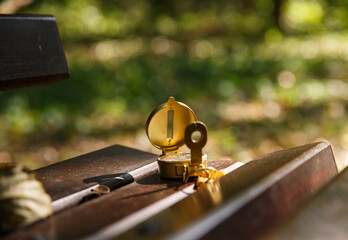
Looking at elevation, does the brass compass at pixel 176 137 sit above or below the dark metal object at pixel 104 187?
above

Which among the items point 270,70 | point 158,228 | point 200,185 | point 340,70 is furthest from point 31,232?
point 340,70

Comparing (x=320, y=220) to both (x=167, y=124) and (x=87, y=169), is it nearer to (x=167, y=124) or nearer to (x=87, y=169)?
(x=167, y=124)

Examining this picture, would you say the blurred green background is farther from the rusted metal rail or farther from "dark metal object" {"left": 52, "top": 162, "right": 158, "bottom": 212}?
the rusted metal rail

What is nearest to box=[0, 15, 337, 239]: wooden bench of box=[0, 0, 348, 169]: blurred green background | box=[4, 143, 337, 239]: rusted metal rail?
box=[4, 143, 337, 239]: rusted metal rail

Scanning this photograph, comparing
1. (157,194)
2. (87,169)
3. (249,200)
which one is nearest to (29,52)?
(87,169)

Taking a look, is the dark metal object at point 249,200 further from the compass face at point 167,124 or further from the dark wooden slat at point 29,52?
the dark wooden slat at point 29,52

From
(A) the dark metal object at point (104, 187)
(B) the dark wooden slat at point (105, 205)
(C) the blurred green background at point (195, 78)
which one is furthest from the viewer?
(C) the blurred green background at point (195, 78)

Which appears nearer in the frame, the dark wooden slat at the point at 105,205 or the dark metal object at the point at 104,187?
the dark wooden slat at the point at 105,205

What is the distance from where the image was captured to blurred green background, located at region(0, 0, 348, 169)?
388cm

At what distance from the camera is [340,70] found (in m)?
6.18

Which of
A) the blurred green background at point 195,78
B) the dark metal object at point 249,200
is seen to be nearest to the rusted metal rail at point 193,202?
the dark metal object at point 249,200

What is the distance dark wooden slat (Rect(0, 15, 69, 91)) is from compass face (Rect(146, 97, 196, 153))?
0.53 m

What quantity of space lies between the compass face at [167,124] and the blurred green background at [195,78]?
2376mm

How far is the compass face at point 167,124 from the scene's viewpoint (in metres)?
1.12
